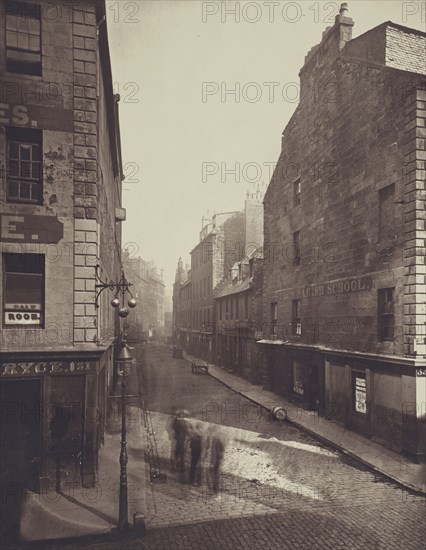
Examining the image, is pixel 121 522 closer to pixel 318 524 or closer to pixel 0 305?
pixel 318 524

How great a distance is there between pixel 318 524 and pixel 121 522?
410 centimetres

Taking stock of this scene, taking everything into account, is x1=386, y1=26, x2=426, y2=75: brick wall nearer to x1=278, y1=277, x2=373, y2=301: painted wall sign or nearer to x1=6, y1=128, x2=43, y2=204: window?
x1=278, y1=277, x2=373, y2=301: painted wall sign

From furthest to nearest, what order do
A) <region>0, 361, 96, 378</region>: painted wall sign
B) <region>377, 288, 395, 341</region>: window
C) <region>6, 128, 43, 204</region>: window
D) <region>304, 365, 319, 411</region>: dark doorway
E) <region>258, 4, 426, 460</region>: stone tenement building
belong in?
<region>304, 365, 319, 411</region>: dark doorway
<region>377, 288, 395, 341</region>: window
<region>258, 4, 426, 460</region>: stone tenement building
<region>6, 128, 43, 204</region>: window
<region>0, 361, 96, 378</region>: painted wall sign

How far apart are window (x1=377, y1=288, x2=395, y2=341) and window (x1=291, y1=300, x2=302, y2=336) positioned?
6949mm

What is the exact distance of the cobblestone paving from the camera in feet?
27.3

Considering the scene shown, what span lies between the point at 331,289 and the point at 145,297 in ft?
201

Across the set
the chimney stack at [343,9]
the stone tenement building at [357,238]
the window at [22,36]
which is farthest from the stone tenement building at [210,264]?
the window at [22,36]

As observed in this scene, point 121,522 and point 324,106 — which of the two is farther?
point 324,106

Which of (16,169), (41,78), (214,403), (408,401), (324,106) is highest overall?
(324,106)

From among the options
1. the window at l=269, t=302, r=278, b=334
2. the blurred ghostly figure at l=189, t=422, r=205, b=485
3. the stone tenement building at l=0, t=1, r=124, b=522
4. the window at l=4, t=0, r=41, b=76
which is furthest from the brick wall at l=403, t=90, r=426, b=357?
the window at l=269, t=302, r=278, b=334

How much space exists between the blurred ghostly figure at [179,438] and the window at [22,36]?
38.3 feet

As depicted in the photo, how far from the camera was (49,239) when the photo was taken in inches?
435

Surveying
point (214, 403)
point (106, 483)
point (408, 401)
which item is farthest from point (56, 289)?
point (214, 403)

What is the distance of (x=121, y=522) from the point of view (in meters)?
8.59
